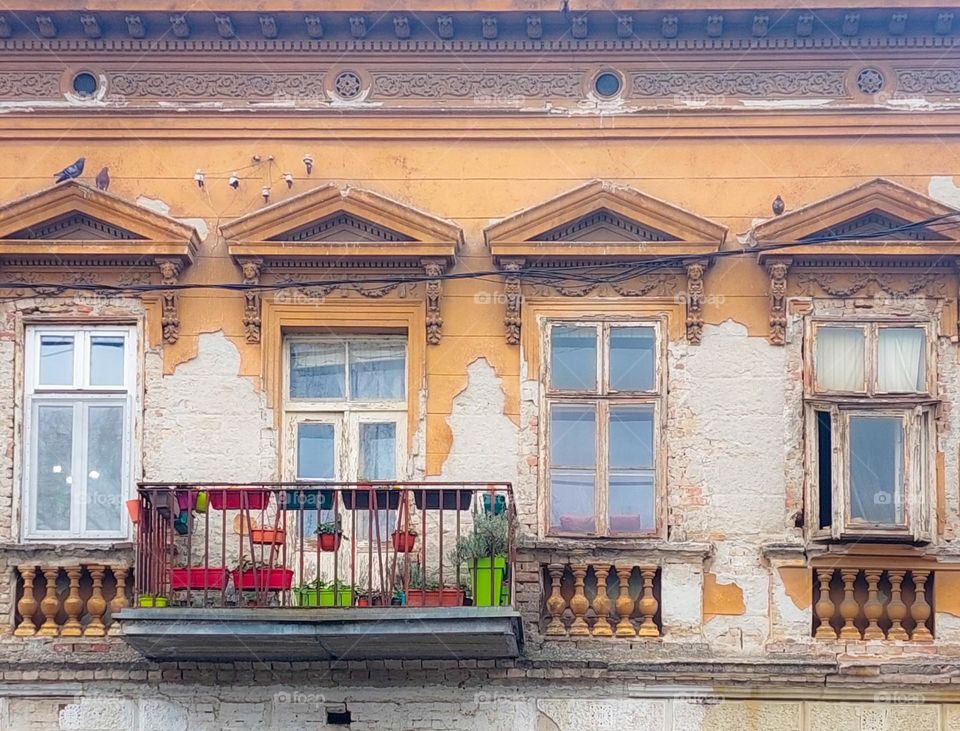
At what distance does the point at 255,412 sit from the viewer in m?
13.3

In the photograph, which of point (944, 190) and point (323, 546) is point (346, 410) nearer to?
point (323, 546)

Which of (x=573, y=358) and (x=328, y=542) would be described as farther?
(x=573, y=358)

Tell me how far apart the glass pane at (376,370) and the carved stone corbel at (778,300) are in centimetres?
267

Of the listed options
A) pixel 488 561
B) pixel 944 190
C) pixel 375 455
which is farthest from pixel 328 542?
pixel 944 190

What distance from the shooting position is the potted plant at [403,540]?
12.4m

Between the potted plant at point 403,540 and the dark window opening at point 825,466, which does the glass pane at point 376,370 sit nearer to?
the potted plant at point 403,540

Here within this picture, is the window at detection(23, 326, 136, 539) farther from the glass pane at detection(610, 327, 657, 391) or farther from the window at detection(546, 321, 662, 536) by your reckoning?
the glass pane at detection(610, 327, 657, 391)

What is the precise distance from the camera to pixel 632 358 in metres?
13.4

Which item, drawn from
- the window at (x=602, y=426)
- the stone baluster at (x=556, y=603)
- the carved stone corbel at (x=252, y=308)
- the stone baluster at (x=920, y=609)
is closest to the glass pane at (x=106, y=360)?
the carved stone corbel at (x=252, y=308)

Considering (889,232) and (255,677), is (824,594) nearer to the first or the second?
(889,232)

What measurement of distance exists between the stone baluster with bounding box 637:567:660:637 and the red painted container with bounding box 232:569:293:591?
Answer: 2431 millimetres

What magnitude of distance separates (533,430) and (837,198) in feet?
8.92

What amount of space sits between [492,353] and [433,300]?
0.57 meters

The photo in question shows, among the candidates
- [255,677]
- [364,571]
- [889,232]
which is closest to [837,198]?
[889,232]
